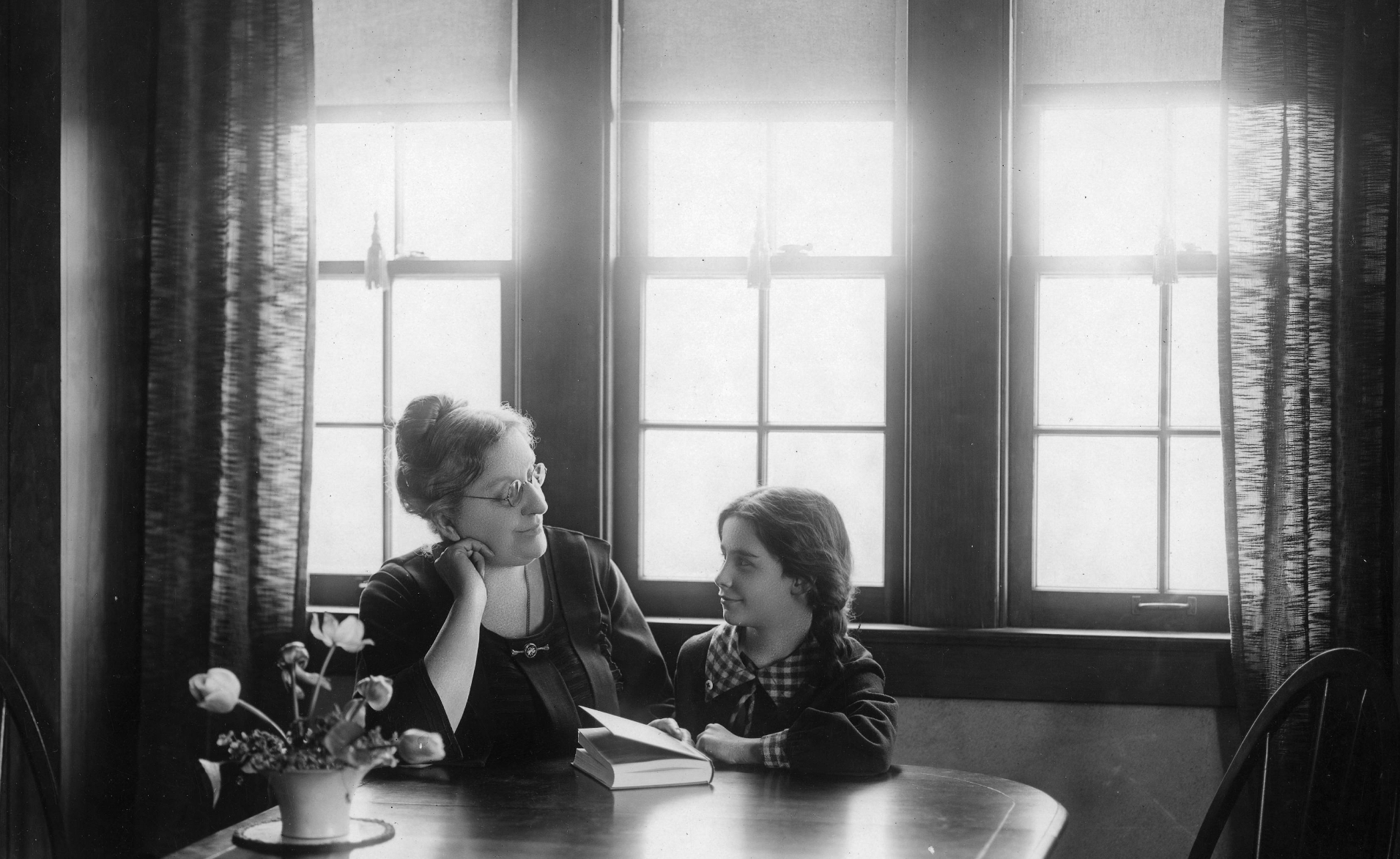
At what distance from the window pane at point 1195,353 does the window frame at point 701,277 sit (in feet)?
2.01

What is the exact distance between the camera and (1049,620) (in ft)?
8.96

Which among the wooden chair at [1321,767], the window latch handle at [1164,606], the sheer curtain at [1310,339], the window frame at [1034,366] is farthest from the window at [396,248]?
the wooden chair at [1321,767]

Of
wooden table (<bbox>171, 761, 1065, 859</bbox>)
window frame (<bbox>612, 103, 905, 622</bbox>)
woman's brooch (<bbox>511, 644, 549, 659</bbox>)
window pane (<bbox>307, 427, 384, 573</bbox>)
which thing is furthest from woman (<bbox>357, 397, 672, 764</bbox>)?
window pane (<bbox>307, 427, 384, 573</bbox>)

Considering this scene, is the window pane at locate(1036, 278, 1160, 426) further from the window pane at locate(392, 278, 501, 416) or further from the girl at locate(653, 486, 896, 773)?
the window pane at locate(392, 278, 501, 416)

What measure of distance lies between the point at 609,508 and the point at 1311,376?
1560 mm

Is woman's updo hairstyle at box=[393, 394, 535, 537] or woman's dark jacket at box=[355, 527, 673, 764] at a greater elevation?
woman's updo hairstyle at box=[393, 394, 535, 537]

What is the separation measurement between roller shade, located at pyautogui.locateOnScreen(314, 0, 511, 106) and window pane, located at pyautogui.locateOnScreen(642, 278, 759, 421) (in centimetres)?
67

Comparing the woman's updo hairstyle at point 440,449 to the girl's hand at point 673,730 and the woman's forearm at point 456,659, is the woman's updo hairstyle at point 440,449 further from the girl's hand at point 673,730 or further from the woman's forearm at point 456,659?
the girl's hand at point 673,730

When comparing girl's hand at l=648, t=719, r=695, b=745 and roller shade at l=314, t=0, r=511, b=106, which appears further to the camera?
roller shade at l=314, t=0, r=511, b=106

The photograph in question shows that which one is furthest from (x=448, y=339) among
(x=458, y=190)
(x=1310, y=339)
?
(x=1310, y=339)

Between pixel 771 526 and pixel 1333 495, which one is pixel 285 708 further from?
pixel 1333 495

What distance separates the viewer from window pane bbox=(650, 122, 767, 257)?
287 centimetres

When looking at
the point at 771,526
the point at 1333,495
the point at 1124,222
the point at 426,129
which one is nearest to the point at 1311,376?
the point at 1333,495

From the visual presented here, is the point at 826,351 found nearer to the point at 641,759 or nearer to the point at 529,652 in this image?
the point at 529,652
